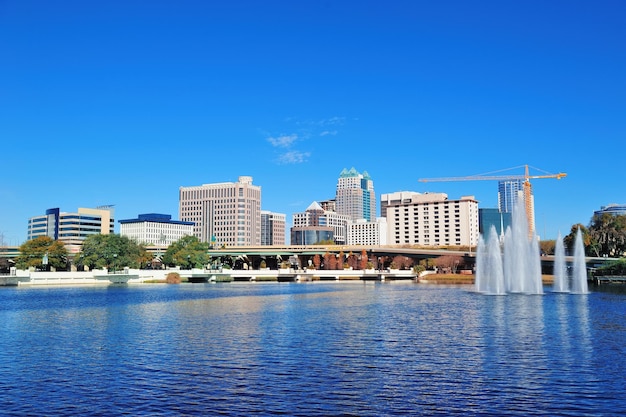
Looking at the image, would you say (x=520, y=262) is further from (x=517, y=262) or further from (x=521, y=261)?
(x=517, y=262)

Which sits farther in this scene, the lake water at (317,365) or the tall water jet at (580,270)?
the tall water jet at (580,270)

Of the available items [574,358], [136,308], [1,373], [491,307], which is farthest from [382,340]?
[136,308]

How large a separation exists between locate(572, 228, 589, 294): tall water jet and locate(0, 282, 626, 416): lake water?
5442 centimetres

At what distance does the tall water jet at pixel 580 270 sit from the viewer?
119m

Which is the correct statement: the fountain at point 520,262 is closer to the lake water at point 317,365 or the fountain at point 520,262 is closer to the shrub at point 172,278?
the lake water at point 317,365

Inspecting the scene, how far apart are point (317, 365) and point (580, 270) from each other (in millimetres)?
98057

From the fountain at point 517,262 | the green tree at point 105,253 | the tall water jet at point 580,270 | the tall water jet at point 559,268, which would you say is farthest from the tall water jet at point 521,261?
the green tree at point 105,253

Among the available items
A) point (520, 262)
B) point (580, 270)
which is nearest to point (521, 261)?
point (520, 262)

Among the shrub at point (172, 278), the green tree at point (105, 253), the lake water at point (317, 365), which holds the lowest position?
the lake water at point (317, 365)

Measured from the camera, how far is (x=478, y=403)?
29469mm

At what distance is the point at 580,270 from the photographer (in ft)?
397

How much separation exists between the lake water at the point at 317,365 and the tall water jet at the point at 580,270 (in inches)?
2142

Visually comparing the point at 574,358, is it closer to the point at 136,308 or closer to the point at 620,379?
the point at 620,379

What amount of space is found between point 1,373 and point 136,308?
48063mm
